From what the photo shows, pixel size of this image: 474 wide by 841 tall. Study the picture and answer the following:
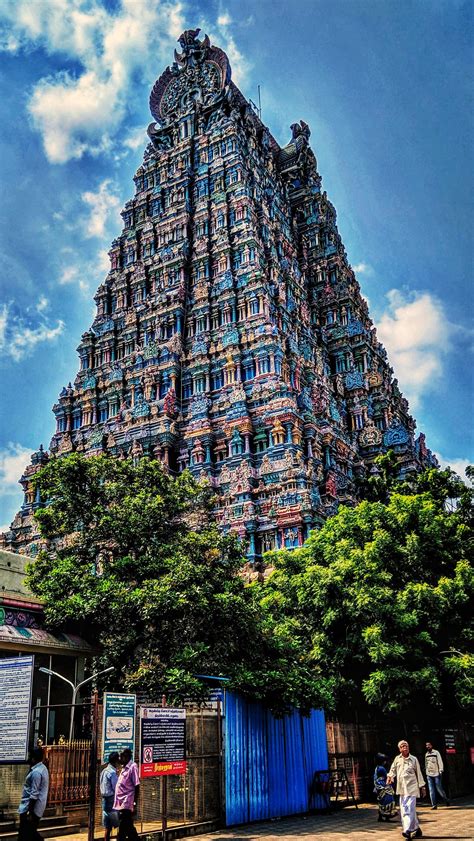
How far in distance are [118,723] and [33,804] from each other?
2.42 meters

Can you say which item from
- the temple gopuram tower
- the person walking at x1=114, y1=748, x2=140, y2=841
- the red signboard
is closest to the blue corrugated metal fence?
the red signboard

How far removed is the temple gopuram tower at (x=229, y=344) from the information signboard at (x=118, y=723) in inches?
928

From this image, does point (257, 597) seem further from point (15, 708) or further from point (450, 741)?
point (15, 708)

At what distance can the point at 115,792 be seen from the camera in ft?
40.2

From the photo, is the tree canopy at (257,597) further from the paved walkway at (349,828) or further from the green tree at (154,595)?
the paved walkway at (349,828)

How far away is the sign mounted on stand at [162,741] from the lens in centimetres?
1292

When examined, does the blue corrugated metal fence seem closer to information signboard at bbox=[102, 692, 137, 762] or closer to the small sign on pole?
information signboard at bbox=[102, 692, 137, 762]

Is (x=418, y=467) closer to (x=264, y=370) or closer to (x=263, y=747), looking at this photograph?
(x=264, y=370)

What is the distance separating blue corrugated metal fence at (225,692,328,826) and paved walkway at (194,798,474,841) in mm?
389

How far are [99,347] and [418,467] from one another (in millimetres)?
23815

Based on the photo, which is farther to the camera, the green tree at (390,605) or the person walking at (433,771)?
the green tree at (390,605)

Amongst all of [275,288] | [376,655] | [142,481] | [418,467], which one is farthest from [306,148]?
[376,655]

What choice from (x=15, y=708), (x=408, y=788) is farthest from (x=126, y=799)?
(x=408, y=788)

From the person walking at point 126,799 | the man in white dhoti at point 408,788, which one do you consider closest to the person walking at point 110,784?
the person walking at point 126,799
